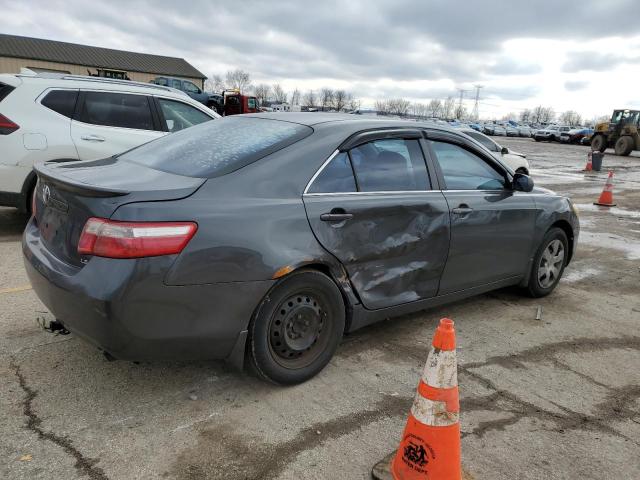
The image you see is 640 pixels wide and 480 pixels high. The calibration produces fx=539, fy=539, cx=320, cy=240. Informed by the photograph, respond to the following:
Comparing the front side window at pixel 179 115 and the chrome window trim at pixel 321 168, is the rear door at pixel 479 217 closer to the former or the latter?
the chrome window trim at pixel 321 168

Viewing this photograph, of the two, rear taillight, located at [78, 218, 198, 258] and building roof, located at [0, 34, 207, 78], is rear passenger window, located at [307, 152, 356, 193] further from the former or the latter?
building roof, located at [0, 34, 207, 78]

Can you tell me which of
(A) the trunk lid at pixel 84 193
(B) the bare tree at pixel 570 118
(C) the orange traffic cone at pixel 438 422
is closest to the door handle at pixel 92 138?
(A) the trunk lid at pixel 84 193

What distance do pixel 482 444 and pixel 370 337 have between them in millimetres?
1367

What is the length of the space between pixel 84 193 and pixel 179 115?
4.74 meters

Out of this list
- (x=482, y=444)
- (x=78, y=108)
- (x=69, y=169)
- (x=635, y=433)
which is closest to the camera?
(x=482, y=444)

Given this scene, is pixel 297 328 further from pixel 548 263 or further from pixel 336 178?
pixel 548 263

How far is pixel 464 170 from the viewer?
421 cm

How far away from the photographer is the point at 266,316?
2898 millimetres

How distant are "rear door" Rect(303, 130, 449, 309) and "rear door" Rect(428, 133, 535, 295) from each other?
0.14 meters

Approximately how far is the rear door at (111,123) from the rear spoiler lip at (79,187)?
3.35 metres

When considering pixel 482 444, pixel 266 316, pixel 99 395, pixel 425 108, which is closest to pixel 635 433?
pixel 482 444

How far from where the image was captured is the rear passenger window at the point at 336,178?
3189 mm

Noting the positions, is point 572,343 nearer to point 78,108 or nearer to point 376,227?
point 376,227

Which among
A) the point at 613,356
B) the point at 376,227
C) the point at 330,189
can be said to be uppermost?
the point at 330,189
